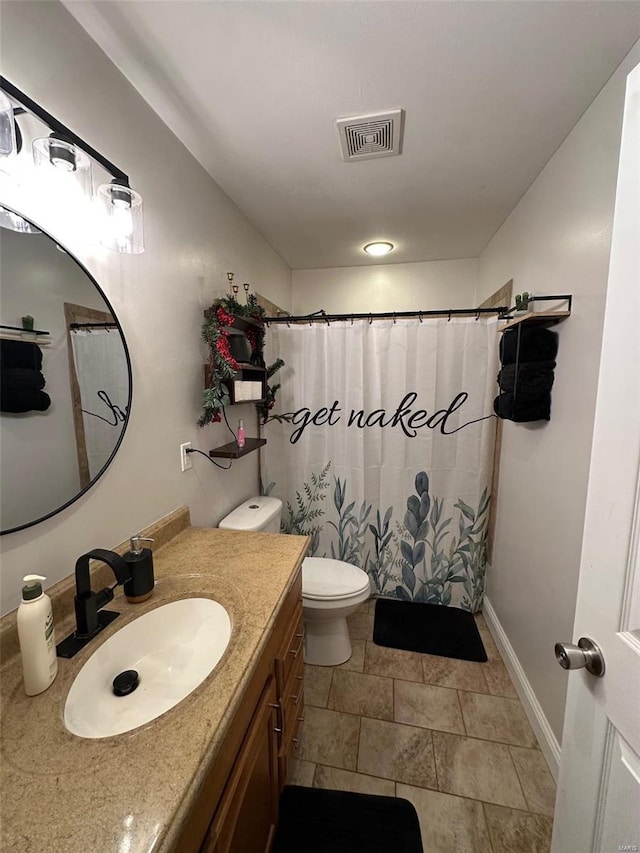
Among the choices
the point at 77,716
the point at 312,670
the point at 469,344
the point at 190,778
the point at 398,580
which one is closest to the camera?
the point at 190,778

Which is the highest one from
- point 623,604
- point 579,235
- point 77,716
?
point 579,235

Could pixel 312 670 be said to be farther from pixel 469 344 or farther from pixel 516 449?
pixel 469 344

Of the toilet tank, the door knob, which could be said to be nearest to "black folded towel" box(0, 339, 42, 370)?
the toilet tank

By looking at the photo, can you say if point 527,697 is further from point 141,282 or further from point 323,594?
point 141,282

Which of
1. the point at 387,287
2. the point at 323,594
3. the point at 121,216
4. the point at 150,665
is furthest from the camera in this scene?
the point at 387,287

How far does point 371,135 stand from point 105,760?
1991 millimetres

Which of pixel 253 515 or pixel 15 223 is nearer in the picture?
pixel 15 223

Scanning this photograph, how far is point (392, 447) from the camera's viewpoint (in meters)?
2.11

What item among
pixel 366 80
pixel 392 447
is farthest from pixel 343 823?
pixel 366 80

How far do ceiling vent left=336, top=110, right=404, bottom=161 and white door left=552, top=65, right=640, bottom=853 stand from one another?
0.92 meters

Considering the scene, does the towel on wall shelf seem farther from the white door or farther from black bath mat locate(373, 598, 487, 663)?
black bath mat locate(373, 598, 487, 663)

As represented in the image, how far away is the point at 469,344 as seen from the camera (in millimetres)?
1933

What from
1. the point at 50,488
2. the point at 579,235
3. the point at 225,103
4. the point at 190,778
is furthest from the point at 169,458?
the point at 579,235

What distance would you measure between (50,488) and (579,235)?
6.22 feet
